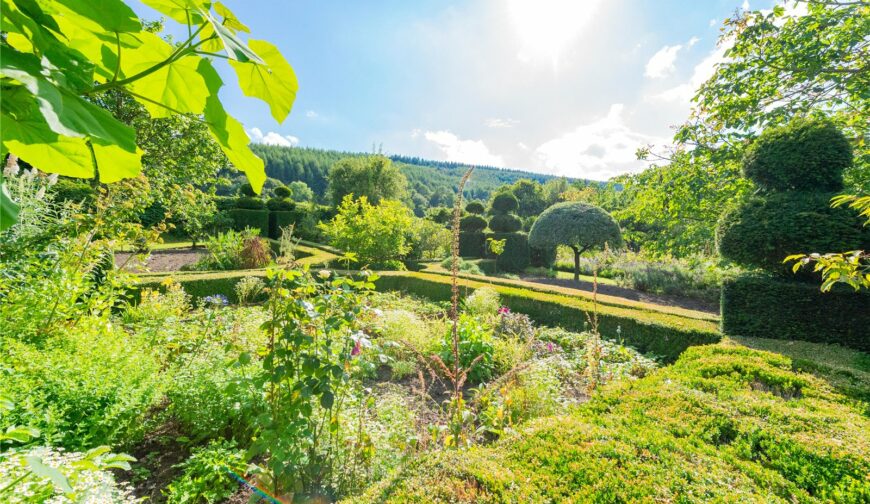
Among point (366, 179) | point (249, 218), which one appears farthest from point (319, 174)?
point (249, 218)

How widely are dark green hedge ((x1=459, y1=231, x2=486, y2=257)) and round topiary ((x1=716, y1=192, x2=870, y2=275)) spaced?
43.0 feet

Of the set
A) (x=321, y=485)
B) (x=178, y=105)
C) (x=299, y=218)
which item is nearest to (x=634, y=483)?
(x=321, y=485)

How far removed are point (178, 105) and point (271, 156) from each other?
80027 mm

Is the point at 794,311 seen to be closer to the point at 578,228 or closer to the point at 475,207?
the point at 578,228

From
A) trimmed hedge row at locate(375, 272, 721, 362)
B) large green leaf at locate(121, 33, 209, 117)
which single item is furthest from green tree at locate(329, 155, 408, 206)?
large green leaf at locate(121, 33, 209, 117)

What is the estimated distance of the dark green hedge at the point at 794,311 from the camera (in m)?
4.68

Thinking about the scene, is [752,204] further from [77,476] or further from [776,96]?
[77,476]

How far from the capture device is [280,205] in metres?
22.6

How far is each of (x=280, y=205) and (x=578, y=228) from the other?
56.2 feet

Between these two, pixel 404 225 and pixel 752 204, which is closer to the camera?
pixel 752 204

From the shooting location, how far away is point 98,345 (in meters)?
3.08

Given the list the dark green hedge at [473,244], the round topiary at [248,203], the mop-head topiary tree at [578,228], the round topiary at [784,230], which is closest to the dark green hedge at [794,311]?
the round topiary at [784,230]

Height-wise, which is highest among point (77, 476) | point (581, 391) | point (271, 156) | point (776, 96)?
point (271, 156)

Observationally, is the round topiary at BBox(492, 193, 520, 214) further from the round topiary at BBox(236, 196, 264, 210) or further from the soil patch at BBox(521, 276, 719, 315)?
the round topiary at BBox(236, 196, 264, 210)
